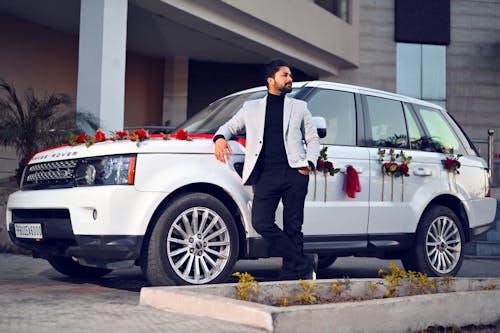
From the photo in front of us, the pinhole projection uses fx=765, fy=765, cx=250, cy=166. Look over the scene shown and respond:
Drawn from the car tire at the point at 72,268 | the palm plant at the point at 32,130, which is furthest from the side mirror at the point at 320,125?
the palm plant at the point at 32,130

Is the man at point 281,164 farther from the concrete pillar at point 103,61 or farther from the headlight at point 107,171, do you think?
the concrete pillar at point 103,61

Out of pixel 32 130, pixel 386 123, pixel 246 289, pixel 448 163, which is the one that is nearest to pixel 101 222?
pixel 246 289

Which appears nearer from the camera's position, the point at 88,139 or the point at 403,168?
the point at 88,139

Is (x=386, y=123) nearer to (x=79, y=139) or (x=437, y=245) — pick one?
(x=437, y=245)

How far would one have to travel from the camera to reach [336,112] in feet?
23.2

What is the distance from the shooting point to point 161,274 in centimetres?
559

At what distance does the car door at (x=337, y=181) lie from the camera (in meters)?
6.53

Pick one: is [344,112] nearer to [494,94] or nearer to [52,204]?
[52,204]

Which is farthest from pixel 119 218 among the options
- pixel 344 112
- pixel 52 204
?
pixel 344 112

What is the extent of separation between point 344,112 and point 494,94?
20902 mm

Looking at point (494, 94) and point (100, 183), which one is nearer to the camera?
point (100, 183)

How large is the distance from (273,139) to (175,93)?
66.7 feet

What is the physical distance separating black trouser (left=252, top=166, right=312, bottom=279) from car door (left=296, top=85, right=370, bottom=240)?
1.89 feet

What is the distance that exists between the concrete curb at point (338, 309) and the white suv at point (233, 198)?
35.0 inches
